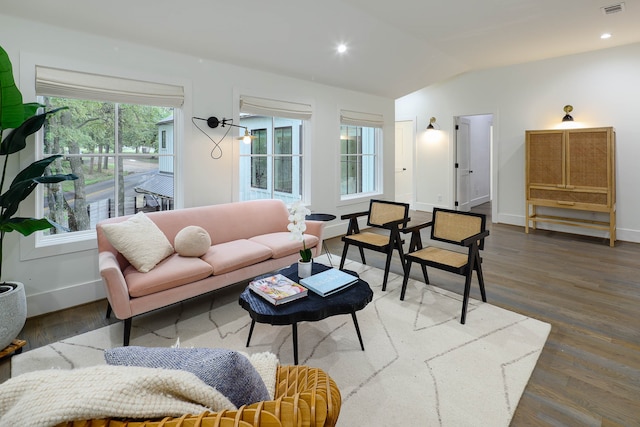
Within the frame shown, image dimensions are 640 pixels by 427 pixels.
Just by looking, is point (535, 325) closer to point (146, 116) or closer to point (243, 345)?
point (243, 345)

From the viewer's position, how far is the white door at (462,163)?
282 inches

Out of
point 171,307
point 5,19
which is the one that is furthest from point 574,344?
point 5,19

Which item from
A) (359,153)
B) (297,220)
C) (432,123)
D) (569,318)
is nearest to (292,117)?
(359,153)

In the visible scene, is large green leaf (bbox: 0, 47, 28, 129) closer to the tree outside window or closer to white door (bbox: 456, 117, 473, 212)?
the tree outside window

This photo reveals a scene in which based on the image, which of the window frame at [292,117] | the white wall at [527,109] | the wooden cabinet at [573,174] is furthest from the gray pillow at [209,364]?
the white wall at [527,109]

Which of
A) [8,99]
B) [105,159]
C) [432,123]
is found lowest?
[105,159]

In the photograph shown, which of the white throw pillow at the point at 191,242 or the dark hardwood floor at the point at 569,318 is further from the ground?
the white throw pillow at the point at 191,242

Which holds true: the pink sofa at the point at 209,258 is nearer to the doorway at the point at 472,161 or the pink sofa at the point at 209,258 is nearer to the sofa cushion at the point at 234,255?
the sofa cushion at the point at 234,255

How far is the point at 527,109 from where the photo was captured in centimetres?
591

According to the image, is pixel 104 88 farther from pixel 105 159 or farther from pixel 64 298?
pixel 64 298

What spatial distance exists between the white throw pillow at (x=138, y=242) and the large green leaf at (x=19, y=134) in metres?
0.79

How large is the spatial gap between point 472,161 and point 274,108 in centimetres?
558

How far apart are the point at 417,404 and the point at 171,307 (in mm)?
2289

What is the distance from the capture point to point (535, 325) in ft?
8.54
